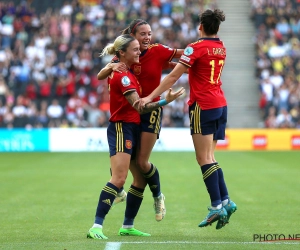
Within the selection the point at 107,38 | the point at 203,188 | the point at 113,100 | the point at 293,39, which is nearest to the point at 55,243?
the point at 113,100

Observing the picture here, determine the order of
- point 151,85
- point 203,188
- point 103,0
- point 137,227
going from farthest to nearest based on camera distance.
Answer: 1. point 103,0
2. point 203,188
3. point 137,227
4. point 151,85

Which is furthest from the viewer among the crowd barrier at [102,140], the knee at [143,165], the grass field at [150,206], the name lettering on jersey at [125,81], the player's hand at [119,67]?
the crowd barrier at [102,140]

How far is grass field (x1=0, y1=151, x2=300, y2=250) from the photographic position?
7664 millimetres

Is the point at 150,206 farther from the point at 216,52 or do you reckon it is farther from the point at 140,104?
the point at 216,52

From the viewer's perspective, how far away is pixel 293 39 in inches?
1208

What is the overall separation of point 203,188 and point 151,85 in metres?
6.01

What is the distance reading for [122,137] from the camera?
8039 mm

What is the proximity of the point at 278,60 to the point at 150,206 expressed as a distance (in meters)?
19.7

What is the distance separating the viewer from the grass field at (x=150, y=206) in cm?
766

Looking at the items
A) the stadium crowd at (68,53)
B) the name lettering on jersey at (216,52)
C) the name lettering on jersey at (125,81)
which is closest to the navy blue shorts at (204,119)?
the name lettering on jersey at (216,52)

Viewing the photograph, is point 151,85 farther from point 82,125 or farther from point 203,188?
point 82,125

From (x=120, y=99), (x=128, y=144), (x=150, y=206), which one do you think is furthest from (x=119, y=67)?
(x=150, y=206)

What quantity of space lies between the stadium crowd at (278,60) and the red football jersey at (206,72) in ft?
64.8

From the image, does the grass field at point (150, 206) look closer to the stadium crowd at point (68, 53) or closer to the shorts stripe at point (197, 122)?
the shorts stripe at point (197, 122)
